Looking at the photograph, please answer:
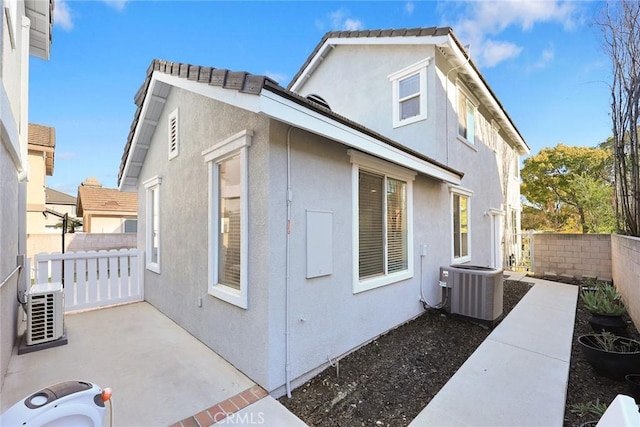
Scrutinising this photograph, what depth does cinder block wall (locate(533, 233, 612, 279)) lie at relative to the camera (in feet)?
31.4

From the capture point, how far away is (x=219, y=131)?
4527 millimetres

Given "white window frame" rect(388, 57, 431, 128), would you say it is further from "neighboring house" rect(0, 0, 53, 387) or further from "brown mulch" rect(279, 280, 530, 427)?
"neighboring house" rect(0, 0, 53, 387)

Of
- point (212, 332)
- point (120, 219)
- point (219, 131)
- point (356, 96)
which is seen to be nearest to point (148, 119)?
point (219, 131)

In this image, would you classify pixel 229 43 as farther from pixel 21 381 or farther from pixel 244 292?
pixel 21 381

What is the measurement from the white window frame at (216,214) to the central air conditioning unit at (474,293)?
187 inches

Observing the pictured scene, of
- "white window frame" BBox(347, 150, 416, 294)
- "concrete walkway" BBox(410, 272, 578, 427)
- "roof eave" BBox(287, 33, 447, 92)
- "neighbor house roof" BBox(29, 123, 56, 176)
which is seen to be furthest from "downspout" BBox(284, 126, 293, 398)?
"neighbor house roof" BBox(29, 123, 56, 176)

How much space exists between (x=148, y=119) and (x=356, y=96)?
629 cm

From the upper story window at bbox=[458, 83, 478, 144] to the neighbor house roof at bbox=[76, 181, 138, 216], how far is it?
2027cm

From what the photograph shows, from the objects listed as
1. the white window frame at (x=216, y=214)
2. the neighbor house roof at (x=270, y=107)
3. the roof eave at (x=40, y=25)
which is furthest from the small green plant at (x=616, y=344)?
the roof eave at (x=40, y=25)

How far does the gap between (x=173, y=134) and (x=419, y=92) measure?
6.41m

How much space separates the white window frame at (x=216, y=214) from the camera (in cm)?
376

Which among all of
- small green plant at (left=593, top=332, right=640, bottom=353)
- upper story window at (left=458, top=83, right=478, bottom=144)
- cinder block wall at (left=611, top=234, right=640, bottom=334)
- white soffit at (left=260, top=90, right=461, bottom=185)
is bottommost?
small green plant at (left=593, top=332, right=640, bottom=353)

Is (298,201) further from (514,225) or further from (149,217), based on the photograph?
(514,225)

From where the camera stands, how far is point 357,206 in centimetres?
472
